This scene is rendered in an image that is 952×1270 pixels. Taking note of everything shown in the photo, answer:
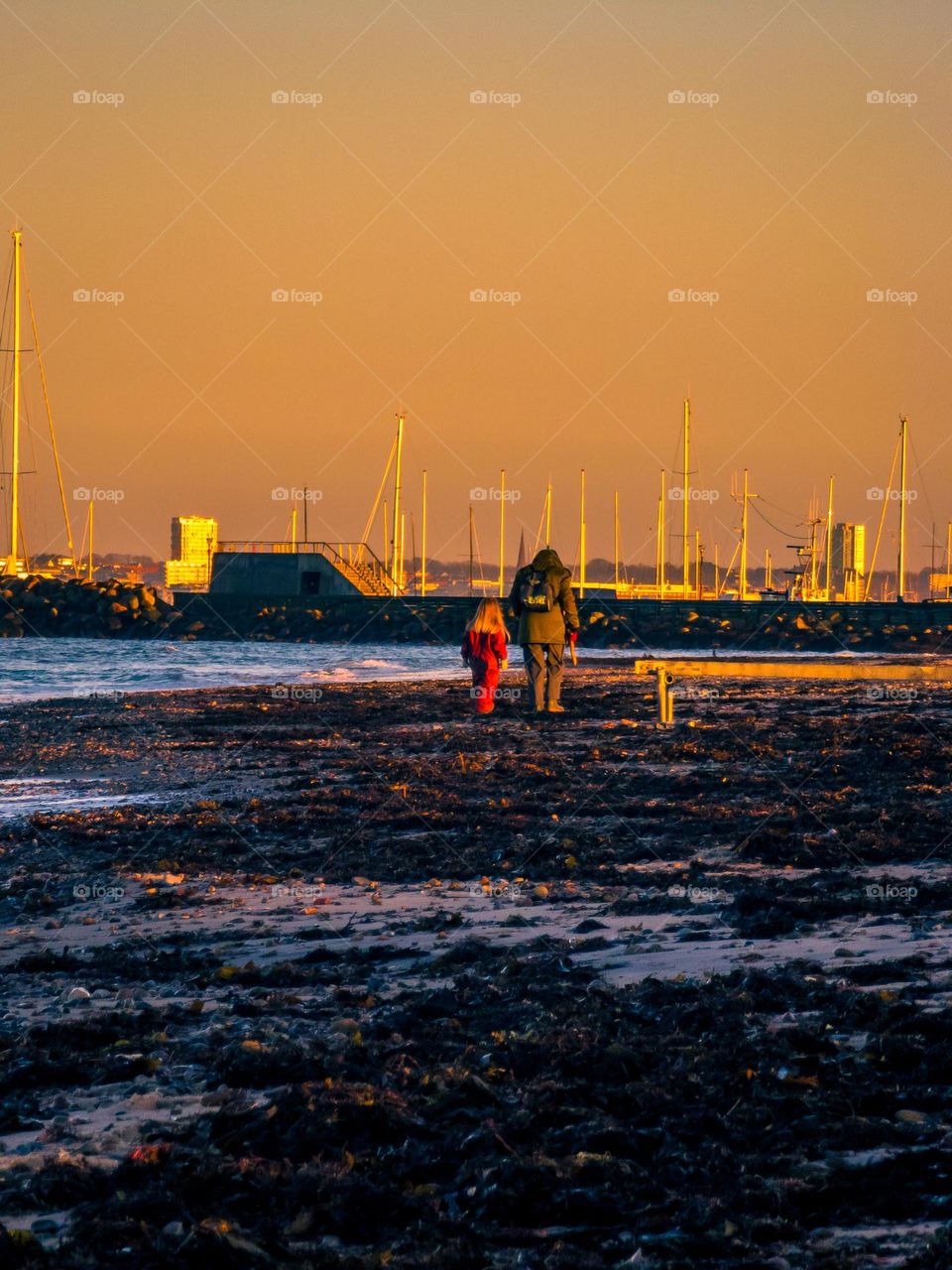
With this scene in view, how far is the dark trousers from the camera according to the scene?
1969 cm

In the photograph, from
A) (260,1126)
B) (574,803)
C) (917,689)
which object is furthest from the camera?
(917,689)

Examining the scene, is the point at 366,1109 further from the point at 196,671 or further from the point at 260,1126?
the point at 196,671

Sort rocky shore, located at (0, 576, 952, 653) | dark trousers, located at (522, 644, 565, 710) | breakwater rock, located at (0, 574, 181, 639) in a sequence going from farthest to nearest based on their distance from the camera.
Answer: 1. breakwater rock, located at (0, 574, 181, 639)
2. rocky shore, located at (0, 576, 952, 653)
3. dark trousers, located at (522, 644, 565, 710)

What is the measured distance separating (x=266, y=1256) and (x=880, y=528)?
81.4 meters

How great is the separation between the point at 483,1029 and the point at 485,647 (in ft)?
48.7

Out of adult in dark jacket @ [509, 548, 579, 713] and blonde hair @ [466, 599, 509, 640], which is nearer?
adult in dark jacket @ [509, 548, 579, 713]

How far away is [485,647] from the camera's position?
20281mm

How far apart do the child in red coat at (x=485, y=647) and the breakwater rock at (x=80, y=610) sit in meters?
50.8

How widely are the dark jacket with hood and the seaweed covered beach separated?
6320mm

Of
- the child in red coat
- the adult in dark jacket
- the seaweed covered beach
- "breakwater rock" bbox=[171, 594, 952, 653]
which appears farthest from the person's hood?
"breakwater rock" bbox=[171, 594, 952, 653]

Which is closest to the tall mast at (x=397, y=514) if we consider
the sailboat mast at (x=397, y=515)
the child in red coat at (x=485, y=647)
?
the sailboat mast at (x=397, y=515)

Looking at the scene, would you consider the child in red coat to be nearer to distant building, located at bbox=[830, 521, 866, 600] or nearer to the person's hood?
the person's hood

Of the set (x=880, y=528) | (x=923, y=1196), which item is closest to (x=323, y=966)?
(x=923, y=1196)

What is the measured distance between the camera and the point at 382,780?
13.8 meters
